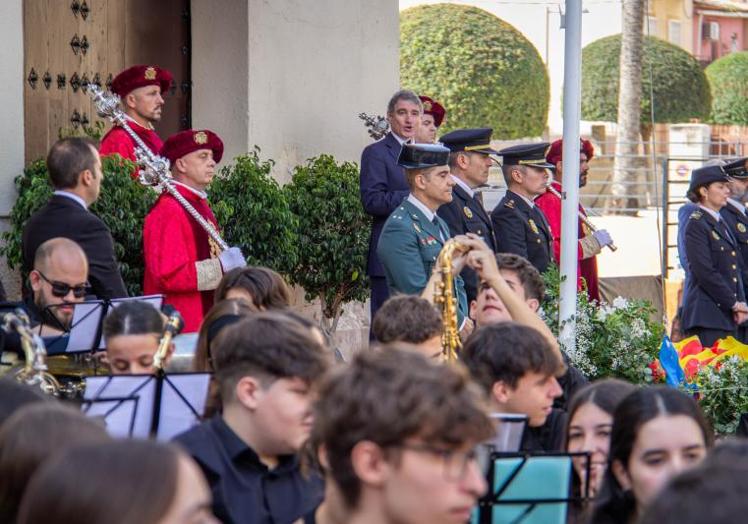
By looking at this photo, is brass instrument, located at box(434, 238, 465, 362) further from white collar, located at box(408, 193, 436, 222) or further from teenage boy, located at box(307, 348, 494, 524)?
teenage boy, located at box(307, 348, 494, 524)

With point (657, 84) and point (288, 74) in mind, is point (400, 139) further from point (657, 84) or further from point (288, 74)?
point (657, 84)

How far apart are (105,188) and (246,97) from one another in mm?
2174

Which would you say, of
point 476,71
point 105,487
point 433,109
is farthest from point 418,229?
point 476,71

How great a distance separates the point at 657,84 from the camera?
104 ft

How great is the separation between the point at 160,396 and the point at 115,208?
363cm

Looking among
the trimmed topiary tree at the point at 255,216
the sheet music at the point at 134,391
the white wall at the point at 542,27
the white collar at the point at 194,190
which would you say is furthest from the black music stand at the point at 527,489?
the white wall at the point at 542,27

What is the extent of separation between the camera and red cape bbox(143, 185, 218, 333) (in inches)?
283

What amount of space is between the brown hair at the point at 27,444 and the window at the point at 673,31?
4731cm

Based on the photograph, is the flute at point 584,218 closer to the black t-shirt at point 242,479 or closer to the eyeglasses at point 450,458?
the black t-shirt at point 242,479

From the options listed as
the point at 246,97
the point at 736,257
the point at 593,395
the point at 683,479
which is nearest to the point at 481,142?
the point at 246,97

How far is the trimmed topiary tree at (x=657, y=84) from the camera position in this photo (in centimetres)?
3159

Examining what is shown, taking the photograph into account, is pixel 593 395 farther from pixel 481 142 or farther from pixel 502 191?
pixel 502 191

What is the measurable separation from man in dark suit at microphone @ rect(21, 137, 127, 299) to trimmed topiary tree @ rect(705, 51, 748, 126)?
31846 millimetres

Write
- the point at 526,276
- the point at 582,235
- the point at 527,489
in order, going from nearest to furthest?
the point at 527,489 < the point at 526,276 < the point at 582,235
